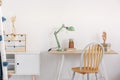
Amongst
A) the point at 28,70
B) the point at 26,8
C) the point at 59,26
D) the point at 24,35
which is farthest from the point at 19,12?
the point at 28,70

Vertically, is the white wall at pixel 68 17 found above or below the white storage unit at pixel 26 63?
above

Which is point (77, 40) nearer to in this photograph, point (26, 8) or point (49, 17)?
point (49, 17)

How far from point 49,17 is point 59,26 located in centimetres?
25

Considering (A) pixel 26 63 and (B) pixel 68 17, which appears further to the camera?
(B) pixel 68 17

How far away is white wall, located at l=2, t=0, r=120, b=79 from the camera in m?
4.21

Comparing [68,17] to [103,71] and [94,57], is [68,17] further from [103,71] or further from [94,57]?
[103,71]

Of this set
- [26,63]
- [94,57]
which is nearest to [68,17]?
[94,57]

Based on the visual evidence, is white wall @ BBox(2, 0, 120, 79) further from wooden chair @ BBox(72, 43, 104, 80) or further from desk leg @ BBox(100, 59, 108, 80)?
wooden chair @ BBox(72, 43, 104, 80)

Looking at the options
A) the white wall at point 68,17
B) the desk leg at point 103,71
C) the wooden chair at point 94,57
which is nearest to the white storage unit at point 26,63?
the white wall at point 68,17

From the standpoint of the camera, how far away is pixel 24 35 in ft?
13.4

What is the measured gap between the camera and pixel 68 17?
423cm

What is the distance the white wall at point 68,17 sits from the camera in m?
4.21

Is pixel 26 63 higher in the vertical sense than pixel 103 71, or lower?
higher

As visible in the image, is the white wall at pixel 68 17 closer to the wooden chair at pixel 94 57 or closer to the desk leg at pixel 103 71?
the desk leg at pixel 103 71
